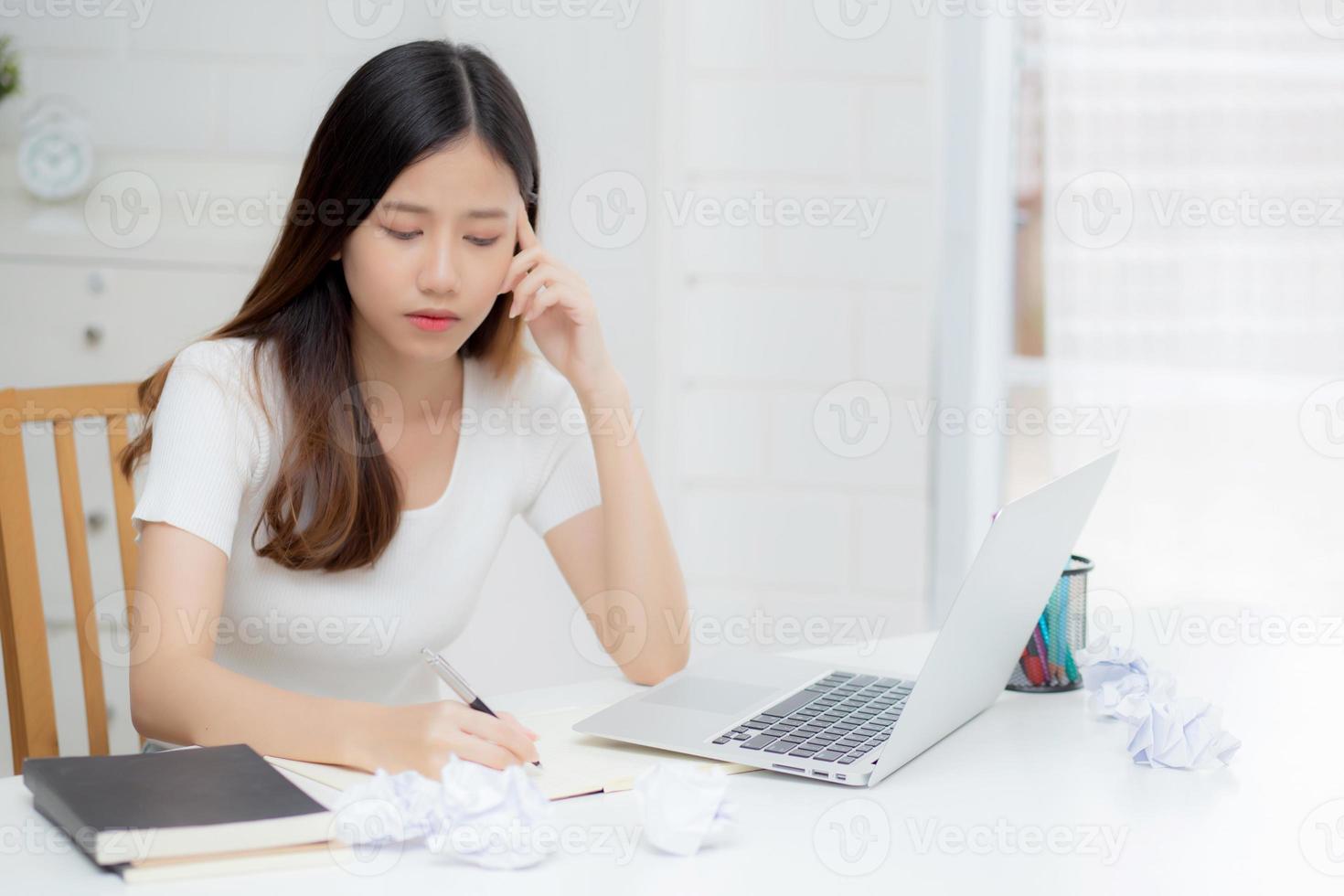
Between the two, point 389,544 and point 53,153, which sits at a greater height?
point 53,153

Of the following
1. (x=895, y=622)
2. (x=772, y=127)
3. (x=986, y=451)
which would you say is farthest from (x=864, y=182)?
(x=895, y=622)

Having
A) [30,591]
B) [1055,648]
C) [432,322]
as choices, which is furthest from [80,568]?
[1055,648]

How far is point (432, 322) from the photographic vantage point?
119cm

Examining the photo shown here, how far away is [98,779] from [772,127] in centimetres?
163

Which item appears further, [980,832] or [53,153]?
[53,153]

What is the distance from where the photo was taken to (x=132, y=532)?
4.42 ft

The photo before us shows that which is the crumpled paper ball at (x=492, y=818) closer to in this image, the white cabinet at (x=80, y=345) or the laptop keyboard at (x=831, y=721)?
the laptop keyboard at (x=831, y=721)

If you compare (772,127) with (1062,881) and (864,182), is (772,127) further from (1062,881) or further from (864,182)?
(1062,881)

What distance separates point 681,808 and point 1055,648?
0.47m

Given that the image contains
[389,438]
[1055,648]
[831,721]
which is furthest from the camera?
[389,438]

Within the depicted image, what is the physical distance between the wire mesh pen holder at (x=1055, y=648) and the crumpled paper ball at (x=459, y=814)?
49 cm

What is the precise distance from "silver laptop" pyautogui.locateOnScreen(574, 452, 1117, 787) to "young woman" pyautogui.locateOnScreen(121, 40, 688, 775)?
0.17 meters

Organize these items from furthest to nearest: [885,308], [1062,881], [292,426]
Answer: [885,308], [292,426], [1062,881]

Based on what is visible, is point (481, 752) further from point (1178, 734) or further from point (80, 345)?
point (80, 345)
